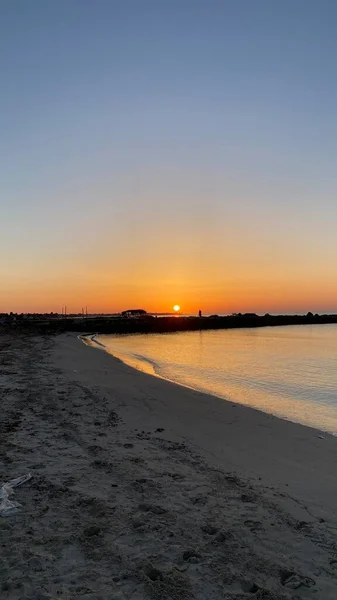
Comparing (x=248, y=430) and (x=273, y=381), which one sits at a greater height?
(x=248, y=430)

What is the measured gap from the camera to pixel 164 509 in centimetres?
513

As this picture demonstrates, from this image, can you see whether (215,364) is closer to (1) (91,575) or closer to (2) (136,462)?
(2) (136,462)

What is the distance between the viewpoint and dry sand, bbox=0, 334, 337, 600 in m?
3.77

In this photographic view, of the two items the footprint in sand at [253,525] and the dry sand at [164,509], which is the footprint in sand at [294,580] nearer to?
the dry sand at [164,509]

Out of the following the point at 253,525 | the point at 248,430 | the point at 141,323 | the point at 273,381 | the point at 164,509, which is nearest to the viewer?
the point at 253,525

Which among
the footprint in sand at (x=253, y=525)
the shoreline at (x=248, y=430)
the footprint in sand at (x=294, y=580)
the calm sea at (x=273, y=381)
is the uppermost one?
the footprint in sand at (x=253, y=525)

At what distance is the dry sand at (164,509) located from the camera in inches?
148

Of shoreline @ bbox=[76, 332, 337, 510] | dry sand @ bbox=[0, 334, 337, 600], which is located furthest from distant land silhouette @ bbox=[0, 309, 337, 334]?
dry sand @ bbox=[0, 334, 337, 600]

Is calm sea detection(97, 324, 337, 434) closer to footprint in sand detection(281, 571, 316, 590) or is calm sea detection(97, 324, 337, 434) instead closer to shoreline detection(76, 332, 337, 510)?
shoreline detection(76, 332, 337, 510)

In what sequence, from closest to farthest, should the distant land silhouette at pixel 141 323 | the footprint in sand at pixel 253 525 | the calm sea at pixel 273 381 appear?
the footprint in sand at pixel 253 525, the calm sea at pixel 273 381, the distant land silhouette at pixel 141 323

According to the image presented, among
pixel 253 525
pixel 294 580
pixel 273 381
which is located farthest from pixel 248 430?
pixel 273 381

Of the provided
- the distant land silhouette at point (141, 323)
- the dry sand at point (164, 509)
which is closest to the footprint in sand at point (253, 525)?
the dry sand at point (164, 509)

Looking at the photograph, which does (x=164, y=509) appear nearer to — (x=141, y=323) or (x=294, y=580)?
(x=294, y=580)

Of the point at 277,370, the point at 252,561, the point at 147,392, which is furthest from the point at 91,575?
the point at 277,370
